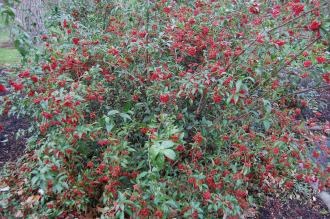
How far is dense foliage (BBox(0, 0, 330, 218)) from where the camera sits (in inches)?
85.0

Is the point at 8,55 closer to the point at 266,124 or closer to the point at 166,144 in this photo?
the point at 166,144

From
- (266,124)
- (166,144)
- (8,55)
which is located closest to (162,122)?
(166,144)

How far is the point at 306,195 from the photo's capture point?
10.3 feet

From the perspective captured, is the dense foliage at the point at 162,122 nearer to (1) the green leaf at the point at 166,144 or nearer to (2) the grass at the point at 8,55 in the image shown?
(1) the green leaf at the point at 166,144

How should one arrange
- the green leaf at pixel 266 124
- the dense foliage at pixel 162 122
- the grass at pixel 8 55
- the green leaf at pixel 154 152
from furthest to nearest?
the grass at pixel 8 55, the green leaf at pixel 266 124, the dense foliage at pixel 162 122, the green leaf at pixel 154 152

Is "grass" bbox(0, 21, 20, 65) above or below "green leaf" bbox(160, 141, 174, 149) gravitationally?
below

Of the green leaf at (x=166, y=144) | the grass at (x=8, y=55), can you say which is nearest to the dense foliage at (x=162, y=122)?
the green leaf at (x=166, y=144)

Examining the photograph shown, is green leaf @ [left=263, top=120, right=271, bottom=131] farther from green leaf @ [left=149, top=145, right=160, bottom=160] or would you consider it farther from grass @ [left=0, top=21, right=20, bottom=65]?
grass @ [left=0, top=21, right=20, bottom=65]

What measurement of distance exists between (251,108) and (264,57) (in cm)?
51

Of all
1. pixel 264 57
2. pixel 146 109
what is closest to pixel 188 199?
pixel 146 109

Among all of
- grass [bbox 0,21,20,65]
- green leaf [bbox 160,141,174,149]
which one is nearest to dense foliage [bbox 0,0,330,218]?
green leaf [bbox 160,141,174,149]

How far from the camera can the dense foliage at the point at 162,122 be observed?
216cm

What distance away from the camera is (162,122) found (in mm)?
2242

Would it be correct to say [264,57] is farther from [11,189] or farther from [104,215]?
[11,189]
